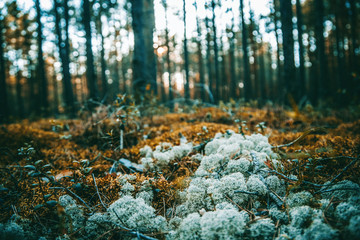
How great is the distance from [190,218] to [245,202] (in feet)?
1.89

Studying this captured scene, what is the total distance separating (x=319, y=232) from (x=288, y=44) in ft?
24.9

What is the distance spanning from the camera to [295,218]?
1358mm

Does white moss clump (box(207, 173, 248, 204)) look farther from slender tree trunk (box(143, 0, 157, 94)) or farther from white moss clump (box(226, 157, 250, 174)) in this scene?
slender tree trunk (box(143, 0, 157, 94))

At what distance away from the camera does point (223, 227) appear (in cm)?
131

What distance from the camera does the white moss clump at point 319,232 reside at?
1143 mm

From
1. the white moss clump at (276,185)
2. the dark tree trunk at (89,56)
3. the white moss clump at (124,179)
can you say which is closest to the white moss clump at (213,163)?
the white moss clump at (276,185)

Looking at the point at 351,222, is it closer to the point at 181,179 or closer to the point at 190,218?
the point at 190,218

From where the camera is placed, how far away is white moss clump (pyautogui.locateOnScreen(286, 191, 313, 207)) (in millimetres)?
1528

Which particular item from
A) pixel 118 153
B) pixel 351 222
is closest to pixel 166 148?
pixel 118 153

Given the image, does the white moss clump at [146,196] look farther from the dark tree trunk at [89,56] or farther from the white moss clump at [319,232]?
the dark tree trunk at [89,56]

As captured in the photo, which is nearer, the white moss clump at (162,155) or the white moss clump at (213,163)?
the white moss clump at (213,163)

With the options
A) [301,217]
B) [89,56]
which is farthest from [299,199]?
[89,56]

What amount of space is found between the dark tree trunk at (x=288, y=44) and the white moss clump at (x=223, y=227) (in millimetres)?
6813

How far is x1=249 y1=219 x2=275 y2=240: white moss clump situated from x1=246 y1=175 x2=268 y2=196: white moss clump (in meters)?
0.37
